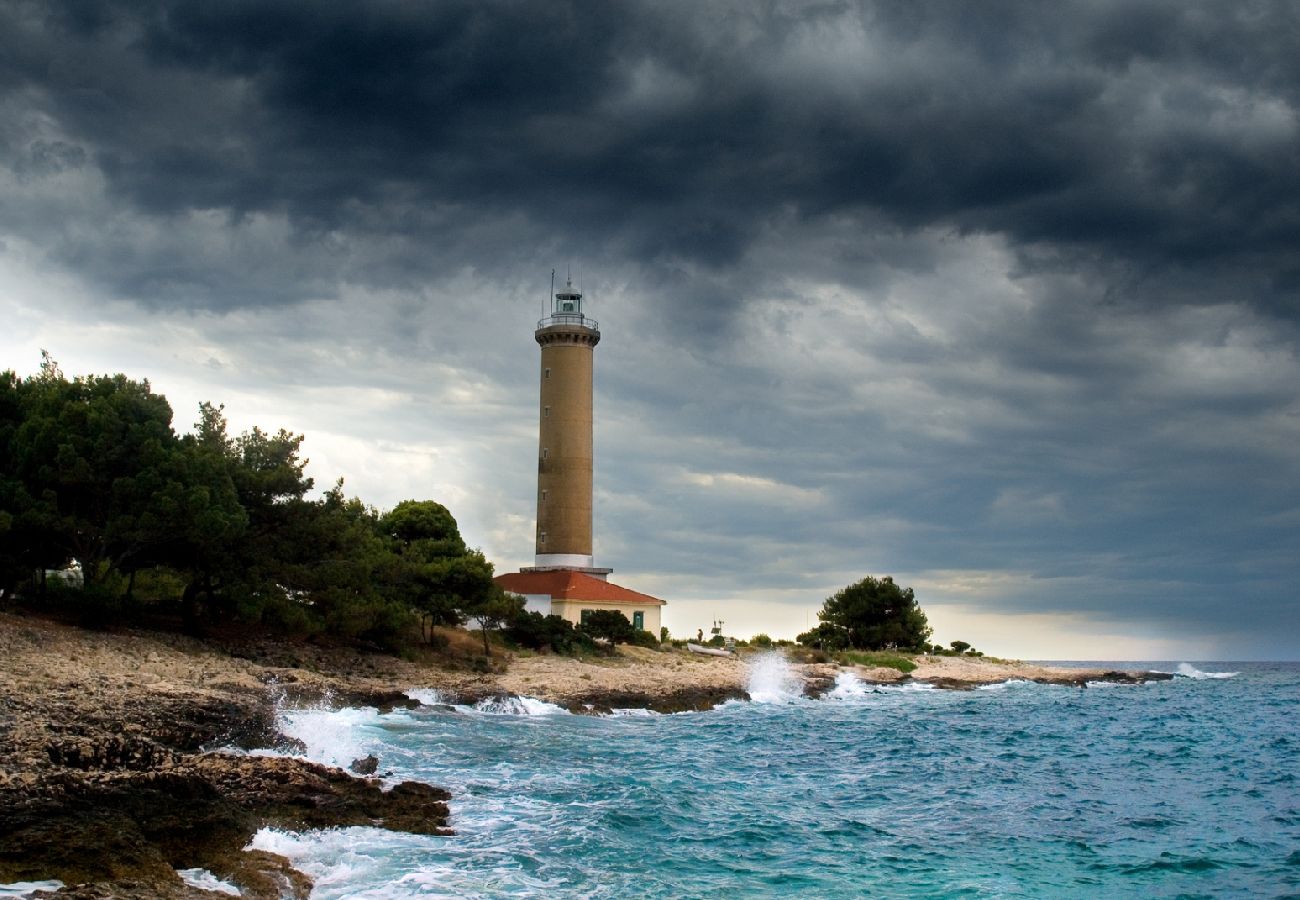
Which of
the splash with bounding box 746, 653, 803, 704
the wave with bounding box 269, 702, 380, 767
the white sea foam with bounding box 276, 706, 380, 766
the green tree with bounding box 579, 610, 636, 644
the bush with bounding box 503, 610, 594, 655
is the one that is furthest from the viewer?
the green tree with bounding box 579, 610, 636, 644

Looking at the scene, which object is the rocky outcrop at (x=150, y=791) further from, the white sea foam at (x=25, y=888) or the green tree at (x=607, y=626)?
the green tree at (x=607, y=626)

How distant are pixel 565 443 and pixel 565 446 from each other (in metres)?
0.18

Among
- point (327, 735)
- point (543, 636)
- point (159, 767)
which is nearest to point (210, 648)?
point (327, 735)

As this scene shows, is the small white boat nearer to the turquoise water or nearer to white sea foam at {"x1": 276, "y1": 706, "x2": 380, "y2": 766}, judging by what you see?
the turquoise water

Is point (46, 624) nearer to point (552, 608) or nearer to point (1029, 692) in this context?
point (552, 608)

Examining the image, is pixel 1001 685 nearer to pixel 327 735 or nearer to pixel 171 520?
pixel 171 520

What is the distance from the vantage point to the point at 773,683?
51938mm

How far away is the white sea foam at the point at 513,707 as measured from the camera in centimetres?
3247

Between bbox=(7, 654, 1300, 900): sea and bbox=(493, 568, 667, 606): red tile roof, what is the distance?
21.9 metres

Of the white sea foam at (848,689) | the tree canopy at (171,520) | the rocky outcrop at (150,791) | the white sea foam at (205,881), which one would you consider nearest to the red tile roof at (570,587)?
the white sea foam at (848,689)

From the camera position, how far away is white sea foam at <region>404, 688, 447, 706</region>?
32.2 m

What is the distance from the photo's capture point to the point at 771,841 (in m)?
16.1

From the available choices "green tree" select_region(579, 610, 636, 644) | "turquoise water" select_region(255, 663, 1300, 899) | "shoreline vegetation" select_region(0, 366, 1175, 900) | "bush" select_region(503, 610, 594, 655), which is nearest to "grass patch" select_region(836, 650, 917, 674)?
"shoreline vegetation" select_region(0, 366, 1175, 900)

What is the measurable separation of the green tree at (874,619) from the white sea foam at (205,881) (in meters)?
68.4
